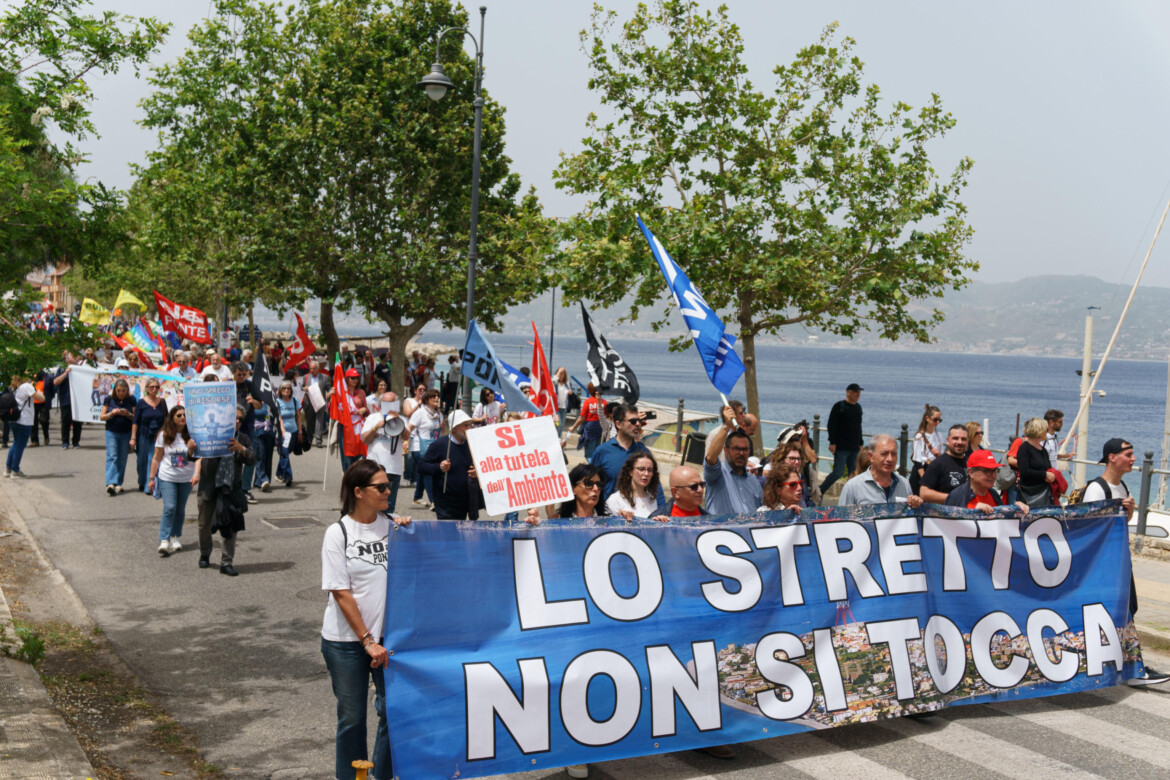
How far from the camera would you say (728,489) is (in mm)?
7727

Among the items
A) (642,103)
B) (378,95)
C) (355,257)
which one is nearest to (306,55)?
(378,95)

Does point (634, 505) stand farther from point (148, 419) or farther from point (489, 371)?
point (148, 419)

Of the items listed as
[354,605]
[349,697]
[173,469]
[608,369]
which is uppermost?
[608,369]

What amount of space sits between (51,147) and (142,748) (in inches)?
181

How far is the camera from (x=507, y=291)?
33.6 meters

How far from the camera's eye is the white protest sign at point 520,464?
7625mm

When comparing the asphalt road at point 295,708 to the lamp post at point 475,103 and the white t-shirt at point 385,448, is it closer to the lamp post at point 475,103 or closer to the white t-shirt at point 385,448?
the white t-shirt at point 385,448

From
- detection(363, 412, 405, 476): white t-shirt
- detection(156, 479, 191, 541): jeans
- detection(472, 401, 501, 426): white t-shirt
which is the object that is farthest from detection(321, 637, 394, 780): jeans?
detection(472, 401, 501, 426): white t-shirt

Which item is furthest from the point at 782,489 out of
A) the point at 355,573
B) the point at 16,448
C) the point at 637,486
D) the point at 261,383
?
the point at 16,448

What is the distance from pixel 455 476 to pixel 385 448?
3039mm

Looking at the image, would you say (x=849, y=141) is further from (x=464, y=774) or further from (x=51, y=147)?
(x=464, y=774)

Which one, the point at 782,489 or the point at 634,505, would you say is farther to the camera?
the point at 634,505

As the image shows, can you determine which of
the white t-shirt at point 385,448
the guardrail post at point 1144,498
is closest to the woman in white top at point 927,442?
the guardrail post at point 1144,498

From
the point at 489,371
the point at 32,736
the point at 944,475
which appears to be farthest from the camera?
the point at 489,371
